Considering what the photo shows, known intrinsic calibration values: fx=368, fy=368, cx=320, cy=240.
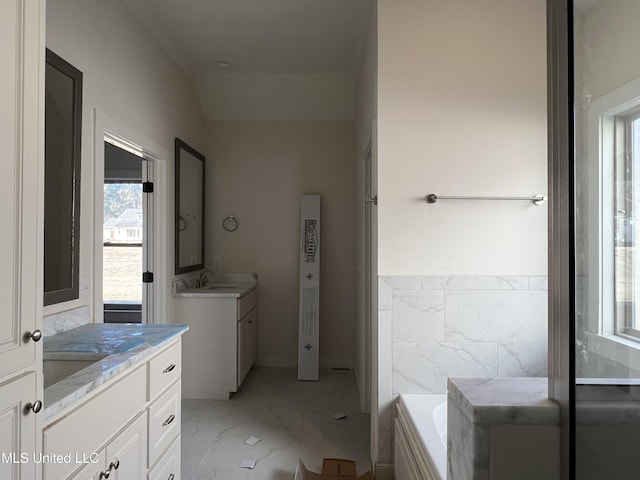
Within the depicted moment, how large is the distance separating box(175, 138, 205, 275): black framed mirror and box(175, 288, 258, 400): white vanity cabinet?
36 cm

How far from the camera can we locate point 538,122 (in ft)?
A: 6.73

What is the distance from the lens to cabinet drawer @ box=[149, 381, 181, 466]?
154 cm

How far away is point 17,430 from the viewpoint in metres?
0.86

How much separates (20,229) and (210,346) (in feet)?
7.95

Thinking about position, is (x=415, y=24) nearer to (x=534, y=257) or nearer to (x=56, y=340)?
(x=534, y=257)

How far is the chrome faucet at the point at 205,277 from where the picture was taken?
3.65 m

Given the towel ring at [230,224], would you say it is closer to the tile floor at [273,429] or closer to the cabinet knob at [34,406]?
the tile floor at [273,429]

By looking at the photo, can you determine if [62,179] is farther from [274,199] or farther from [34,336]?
[274,199]

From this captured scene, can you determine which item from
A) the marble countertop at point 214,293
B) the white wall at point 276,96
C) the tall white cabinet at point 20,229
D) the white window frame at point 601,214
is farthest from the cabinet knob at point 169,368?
the white wall at point 276,96

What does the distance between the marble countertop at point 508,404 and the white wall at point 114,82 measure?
5.86 feet

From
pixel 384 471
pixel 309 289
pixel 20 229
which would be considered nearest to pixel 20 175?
pixel 20 229

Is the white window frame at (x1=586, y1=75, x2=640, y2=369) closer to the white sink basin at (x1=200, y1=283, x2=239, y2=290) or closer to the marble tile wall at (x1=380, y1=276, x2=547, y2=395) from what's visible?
the marble tile wall at (x1=380, y1=276, x2=547, y2=395)

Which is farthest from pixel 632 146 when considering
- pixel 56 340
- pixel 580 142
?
pixel 56 340

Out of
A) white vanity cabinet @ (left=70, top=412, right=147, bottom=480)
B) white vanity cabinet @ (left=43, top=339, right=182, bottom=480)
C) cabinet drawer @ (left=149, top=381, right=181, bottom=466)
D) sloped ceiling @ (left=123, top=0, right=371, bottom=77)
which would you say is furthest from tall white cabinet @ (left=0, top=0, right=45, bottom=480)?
sloped ceiling @ (left=123, top=0, right=371, bottom=77)
